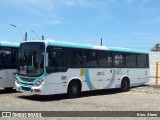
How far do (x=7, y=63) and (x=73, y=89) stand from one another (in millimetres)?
3961

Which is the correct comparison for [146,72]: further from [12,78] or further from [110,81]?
[12,78]

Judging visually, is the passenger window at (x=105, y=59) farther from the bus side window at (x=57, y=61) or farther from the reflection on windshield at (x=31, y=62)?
the reflection on windshield at (x=31, y=62)

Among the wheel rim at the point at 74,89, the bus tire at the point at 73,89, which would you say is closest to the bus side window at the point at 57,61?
the bus tire at the point at 73,89

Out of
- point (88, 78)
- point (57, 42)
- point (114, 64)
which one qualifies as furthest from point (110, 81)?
point (57, 42)

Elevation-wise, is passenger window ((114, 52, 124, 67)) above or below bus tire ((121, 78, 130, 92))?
above

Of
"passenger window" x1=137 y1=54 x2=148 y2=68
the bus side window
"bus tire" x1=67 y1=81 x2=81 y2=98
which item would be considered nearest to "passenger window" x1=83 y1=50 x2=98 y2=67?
"bus tire" x1=67 y1=81 x2=81 y2=98

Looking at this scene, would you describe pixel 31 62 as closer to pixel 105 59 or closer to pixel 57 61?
pixel 57 61

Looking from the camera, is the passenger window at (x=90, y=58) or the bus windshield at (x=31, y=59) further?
the passenger window at (x=90, y=58)

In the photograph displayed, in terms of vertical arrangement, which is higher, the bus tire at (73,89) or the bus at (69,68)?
the bus at (69,68)

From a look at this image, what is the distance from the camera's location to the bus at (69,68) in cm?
1563

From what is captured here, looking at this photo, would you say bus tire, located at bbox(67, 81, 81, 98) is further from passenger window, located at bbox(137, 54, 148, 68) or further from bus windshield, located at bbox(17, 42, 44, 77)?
passenger window, located at bbox(137, 54, 148, 68)

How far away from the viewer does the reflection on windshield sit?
15602 millimetres

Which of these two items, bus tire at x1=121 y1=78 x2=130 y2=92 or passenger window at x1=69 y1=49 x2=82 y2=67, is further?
bus tire at x1=121 y1=78 x2=130 y2=92

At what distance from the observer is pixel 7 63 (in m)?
18.5
